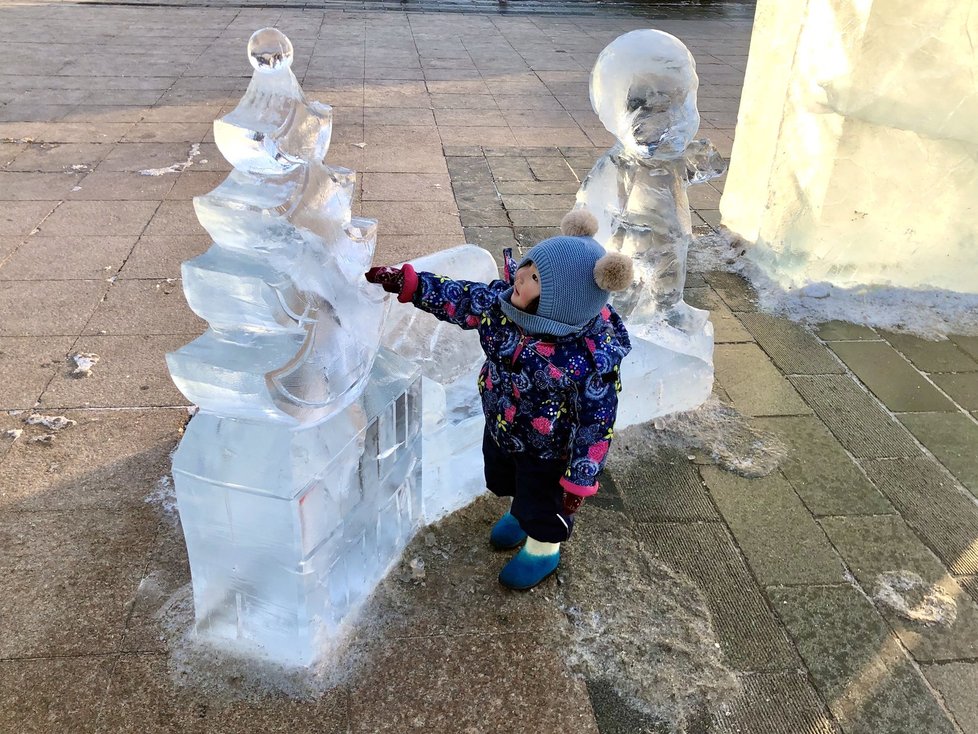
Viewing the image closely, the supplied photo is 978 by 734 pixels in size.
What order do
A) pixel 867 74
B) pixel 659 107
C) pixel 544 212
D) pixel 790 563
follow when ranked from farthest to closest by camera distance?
1. pixel 544 212
2. pixel 867 74
3. pixel 659 107
4. pixel 790 563

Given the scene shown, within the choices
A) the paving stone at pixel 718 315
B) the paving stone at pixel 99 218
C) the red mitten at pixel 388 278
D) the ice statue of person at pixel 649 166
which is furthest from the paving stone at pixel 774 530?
the paving stone at pixel 99 218

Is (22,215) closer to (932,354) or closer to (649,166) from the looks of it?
(649,166)

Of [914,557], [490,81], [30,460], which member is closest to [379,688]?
[30,460]

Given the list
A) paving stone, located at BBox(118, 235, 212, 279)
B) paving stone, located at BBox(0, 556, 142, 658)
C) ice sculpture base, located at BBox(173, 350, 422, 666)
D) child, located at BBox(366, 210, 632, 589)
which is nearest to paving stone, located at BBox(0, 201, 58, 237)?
paving stone, located at BBox(118, 235, 212, 279)

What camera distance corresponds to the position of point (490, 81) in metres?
8.91

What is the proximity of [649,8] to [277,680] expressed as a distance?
45.7ft

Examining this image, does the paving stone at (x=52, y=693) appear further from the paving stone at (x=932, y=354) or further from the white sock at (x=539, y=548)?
the paving stone at (x=932, y=354)

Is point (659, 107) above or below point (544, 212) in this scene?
above

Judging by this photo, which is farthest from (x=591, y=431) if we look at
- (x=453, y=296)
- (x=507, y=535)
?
(x=507, y=535)

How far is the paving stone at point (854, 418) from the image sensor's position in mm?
3447

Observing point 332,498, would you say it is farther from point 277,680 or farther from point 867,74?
point 867,74

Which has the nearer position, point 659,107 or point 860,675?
point 860,675

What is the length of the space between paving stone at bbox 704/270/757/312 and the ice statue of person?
1.16 m

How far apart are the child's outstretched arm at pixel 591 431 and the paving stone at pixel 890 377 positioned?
2.14 m
